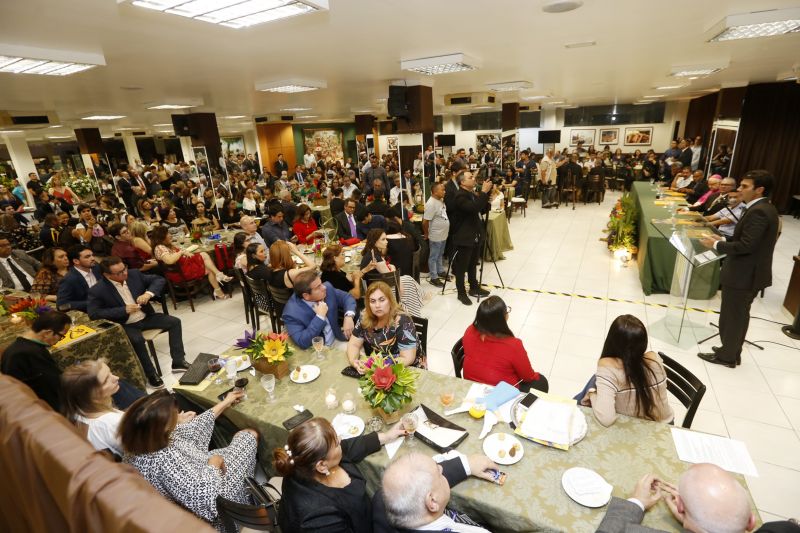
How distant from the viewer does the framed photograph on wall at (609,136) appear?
1922cm

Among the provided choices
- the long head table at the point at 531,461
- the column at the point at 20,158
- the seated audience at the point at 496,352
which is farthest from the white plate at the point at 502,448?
the column at the point at 20,158

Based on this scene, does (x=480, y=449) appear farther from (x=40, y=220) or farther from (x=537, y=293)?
(x=40, y=220)

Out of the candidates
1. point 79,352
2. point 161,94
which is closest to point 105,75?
point 161,94

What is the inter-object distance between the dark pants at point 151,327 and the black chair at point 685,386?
4.50m

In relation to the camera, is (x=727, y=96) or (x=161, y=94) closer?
(x=161, y=94)

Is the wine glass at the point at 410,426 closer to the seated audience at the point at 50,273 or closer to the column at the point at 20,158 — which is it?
the seated audience at the point at 50,273

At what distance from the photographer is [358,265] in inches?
199

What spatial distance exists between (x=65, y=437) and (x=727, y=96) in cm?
1331

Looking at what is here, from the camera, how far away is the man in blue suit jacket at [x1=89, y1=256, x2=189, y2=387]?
12.7ft

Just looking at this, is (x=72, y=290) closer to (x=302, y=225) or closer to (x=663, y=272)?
(x=302, y=225)

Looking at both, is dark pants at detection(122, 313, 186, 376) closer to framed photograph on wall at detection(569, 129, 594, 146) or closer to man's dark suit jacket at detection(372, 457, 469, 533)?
man's dark suit jacket at detection(372, 457, 469, 533)

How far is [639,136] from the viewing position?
1873 centimetres

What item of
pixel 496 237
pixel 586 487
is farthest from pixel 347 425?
pixel 496 237

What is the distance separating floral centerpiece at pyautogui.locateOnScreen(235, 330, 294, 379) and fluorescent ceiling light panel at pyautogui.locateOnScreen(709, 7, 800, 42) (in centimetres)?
447
